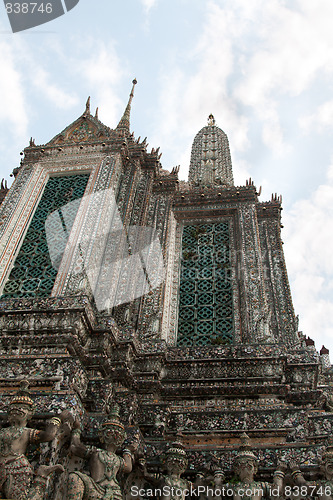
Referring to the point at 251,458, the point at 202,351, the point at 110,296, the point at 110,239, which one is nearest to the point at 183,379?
the point at 202,351

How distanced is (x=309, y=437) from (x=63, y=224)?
7.69 metres

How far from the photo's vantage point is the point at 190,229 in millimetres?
15070

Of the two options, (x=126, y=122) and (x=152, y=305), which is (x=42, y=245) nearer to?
(x=152, y=305)

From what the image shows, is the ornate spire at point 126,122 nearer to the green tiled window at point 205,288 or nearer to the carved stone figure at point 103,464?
the green tiled window at point 205,288

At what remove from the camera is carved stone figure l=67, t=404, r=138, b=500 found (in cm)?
627

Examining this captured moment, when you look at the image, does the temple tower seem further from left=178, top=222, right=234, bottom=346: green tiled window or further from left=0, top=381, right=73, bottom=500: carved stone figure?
left=0, top=381, right=73, bottom=500: carved stone figure

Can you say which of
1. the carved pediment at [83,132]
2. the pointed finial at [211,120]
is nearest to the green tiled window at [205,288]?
the carved pediment at [83,132]

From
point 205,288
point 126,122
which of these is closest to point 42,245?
point 205,288

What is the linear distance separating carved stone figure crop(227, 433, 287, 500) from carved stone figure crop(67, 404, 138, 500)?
4.67ft

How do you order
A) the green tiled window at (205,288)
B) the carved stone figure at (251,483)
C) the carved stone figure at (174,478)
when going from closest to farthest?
the carved stone figure at (251,483) → the carved stone figure at (174,478) → the green tiled window at (205,288)

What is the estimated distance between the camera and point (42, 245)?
12.9 meters

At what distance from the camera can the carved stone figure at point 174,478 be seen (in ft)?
22.6


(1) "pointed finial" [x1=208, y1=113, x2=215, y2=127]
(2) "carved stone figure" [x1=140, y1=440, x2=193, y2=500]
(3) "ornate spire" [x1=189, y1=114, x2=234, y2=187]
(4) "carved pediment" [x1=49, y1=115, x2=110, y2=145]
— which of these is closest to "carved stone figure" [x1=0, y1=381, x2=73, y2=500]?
(2) "carved stone figure" [x1=140, y1=440, x2=193, y2=500]

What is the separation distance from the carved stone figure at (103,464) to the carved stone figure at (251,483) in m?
1.42
